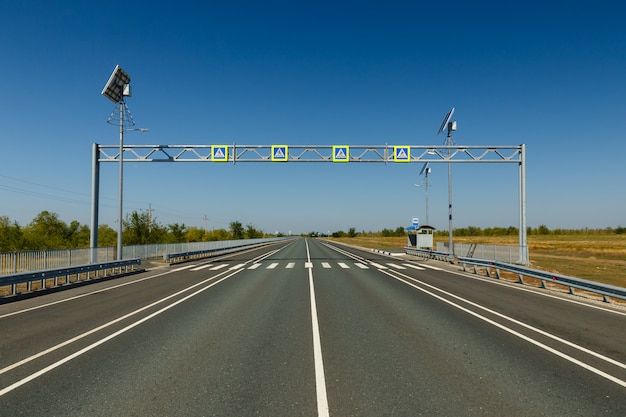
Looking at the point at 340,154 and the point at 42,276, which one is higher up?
the point at 340,154

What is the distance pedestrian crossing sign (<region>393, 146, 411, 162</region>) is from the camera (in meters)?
24.3

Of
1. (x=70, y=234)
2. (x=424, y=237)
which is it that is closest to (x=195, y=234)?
(x=70, y=234)

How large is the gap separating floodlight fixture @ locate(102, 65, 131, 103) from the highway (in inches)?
627

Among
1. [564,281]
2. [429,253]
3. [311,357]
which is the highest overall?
[564,281]

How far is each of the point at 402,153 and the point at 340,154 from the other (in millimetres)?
3932

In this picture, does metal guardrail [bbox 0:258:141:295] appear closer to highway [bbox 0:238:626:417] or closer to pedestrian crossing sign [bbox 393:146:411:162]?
highway [bbox 0:238:626:417]

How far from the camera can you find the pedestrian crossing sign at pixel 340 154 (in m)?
24.2

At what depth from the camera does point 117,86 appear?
2364cm

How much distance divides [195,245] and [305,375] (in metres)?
32.4

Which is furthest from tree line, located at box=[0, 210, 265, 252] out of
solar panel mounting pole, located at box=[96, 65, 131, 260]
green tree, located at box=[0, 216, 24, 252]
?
solar panel mounting pole, located at box=[96, 65, 131, 260]

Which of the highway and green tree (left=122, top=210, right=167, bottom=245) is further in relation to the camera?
green tree (left=122, top=210, right=167, bottom=245)

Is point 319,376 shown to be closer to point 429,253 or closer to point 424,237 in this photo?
point 429,253

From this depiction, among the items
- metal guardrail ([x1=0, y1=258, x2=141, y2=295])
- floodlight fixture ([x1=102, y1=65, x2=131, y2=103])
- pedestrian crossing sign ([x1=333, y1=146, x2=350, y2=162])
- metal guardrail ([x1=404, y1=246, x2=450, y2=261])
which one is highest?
floodlight fixture ([x1=102, y1=65, x2=131, y2=103])

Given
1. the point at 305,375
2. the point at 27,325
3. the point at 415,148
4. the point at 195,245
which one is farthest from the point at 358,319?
the point at 195,245
